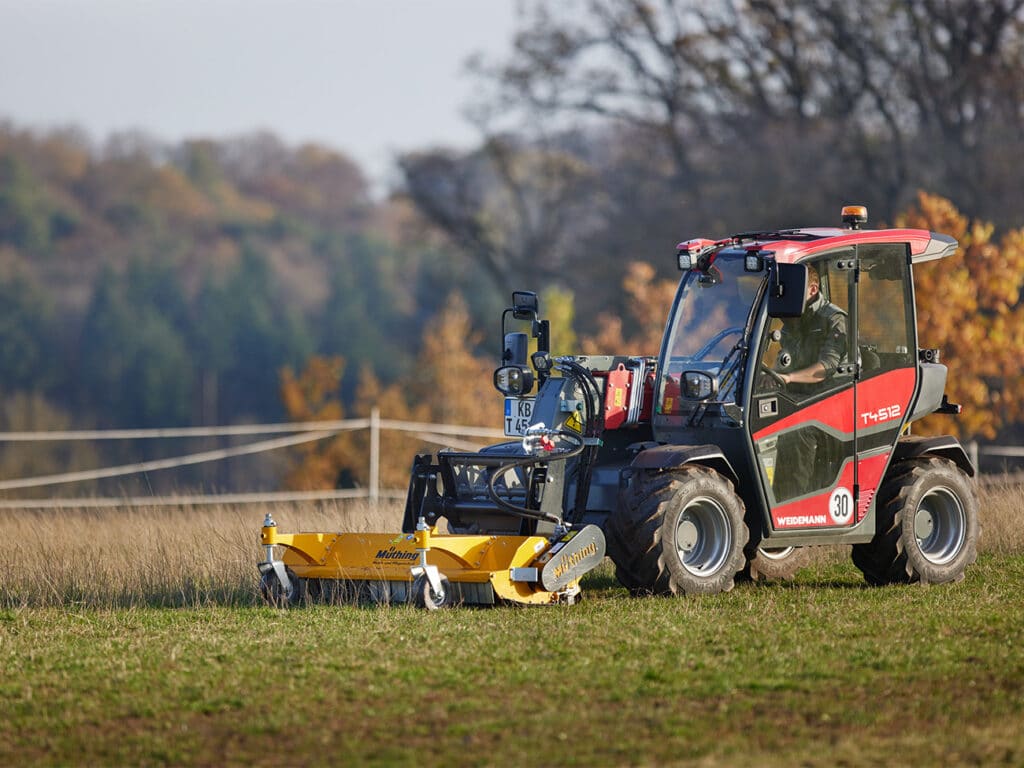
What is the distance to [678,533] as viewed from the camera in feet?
33.7

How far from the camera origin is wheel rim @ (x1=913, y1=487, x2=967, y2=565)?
11469 mm

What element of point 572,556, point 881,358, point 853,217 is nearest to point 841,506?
point 881,358

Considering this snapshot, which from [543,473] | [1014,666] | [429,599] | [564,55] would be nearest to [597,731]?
[1014,666]

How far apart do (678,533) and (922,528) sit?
228 centimetres

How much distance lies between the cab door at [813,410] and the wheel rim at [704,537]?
0.46m

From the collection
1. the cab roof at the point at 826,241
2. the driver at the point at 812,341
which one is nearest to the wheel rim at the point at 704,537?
the driver at the point at 812,341

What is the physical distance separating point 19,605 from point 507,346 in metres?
3.90

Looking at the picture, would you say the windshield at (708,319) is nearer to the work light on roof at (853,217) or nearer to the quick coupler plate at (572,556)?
the work light on roof at (853,217)

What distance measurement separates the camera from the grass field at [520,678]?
6367 mm

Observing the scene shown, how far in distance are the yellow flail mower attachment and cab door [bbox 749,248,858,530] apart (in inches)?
58.9

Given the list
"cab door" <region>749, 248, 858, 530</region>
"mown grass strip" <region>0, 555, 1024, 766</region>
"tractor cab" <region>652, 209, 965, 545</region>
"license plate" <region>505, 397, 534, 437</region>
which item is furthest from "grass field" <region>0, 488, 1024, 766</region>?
"license plate" <region>505, 397, 534, 437</region>

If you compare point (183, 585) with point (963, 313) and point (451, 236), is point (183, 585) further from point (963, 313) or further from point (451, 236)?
point (451, 236)

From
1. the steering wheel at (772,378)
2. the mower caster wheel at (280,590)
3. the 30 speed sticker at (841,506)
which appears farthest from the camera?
the 30 speed sticker at (841,506)

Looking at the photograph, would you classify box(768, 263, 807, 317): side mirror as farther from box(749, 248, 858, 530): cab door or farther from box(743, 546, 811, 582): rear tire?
box(743, 546, 811, 582): rear tire
